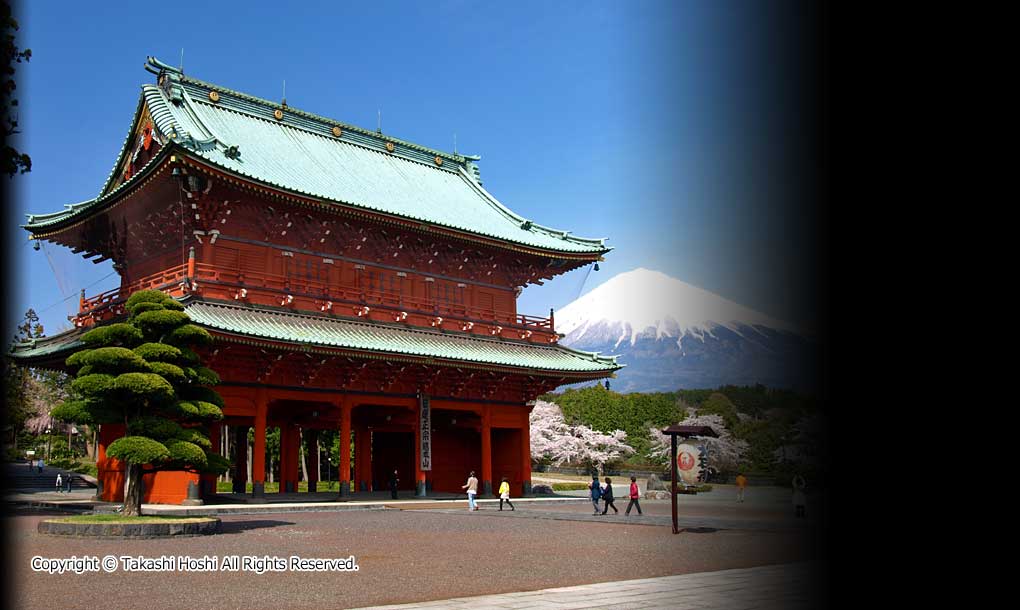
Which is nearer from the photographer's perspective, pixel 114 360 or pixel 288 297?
pixel 114 360

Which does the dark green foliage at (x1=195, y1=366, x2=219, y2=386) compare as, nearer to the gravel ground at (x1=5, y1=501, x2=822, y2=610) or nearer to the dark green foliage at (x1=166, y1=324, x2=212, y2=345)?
the dark green foliage at (x1=166, y1=324, x2=212, y2=345)

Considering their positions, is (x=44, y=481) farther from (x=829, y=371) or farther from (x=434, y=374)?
(x=829, y=371)

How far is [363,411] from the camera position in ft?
110

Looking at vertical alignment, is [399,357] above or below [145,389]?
above

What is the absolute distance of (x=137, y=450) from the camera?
57.3 ft

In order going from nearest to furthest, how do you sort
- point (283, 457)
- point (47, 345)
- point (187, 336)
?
point (187, 336) → point (47, 345) → point (283, 457)

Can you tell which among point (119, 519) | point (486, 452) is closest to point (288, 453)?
point (486, 452)

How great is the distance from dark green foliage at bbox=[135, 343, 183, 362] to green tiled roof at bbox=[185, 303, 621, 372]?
515cm

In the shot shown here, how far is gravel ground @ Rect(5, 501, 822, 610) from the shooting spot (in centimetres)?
1002

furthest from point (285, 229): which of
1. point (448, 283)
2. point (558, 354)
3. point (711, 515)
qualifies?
point (711, 515)

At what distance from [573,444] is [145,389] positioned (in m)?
54.8

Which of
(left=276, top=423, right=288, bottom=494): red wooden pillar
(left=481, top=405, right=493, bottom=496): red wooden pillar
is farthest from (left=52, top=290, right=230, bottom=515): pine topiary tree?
(left=481, top=405, right=493, bottom=496): red wooden pillar

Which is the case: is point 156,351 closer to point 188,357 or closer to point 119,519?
point 188,357

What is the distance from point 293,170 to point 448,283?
7851 millimetres
